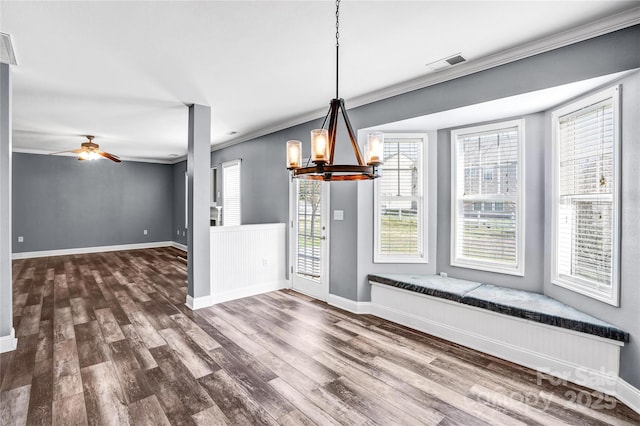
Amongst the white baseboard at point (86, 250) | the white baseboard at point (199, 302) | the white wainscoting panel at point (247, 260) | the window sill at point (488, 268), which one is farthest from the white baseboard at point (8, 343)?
the white baseboard at point (86, 250)

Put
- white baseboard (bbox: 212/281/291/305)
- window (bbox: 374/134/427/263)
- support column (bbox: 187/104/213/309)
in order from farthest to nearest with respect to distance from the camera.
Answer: white baseboard (bbox: 212/281/291/305), support column (bbox: 187/104/213/309), window (bbox: 374/134/427/263)

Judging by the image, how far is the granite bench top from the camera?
236 centimetres

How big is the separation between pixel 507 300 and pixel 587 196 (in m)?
1.10

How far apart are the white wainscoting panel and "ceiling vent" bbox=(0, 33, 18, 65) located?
2.49 m

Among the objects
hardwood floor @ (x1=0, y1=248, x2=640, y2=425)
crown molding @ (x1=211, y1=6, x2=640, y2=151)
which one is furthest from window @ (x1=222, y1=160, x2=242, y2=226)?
crown molding @ (x1=211, y1=6, x2=640, y2=151)

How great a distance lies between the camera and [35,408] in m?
2.10

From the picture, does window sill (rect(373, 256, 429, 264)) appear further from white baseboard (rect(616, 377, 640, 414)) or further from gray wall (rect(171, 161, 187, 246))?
gray wall (rect(171, 161, 187, 246))

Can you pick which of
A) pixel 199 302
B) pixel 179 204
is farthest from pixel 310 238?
pixel 179 204

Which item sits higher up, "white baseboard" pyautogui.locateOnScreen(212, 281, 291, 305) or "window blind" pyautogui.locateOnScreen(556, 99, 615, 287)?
"window blind" pyautogui.locateOnScreen(556, 99, 615, 287)

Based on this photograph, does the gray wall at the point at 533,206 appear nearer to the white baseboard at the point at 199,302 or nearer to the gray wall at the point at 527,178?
the gray wall at the point at 527,178

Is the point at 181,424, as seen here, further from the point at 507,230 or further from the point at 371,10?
the point at 507,230

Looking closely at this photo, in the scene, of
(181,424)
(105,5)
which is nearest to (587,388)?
(181,424)

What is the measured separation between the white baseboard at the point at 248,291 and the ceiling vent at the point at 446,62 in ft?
12.0

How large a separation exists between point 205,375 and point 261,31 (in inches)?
106
